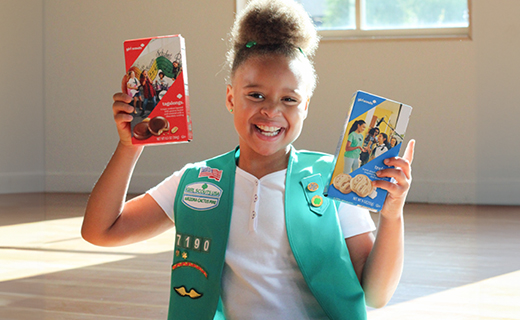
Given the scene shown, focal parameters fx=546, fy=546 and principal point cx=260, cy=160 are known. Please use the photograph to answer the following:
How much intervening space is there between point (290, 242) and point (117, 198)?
0.35m

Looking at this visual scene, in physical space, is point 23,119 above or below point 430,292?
above

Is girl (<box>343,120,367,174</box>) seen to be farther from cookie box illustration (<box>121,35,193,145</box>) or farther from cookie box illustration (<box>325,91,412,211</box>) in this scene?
cookie box illustration (<box>121,35,193,145</box>)

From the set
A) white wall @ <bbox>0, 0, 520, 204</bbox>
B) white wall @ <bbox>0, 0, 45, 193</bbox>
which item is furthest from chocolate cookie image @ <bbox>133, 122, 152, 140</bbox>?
white wall @ <bbox>0, 0, 45, 193</bbox>

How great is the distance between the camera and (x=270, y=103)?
3.42ft

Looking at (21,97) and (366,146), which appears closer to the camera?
(366,146)

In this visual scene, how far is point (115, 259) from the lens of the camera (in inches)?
112

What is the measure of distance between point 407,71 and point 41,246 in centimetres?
334

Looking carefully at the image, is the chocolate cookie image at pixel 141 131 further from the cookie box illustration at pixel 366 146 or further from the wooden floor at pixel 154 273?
the wooden floor at pixel 154 273

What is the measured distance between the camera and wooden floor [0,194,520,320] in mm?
2057

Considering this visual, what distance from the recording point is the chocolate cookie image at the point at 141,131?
1026mm

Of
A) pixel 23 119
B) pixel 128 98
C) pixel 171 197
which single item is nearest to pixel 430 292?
pixel 171 197

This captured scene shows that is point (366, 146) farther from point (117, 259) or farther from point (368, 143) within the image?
point (117, 259)

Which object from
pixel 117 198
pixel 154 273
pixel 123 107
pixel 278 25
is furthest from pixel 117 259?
pixel 278 25

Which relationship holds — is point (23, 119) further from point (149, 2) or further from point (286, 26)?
point (286, 26)
